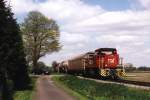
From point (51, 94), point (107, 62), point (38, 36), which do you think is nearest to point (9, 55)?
point (51, 94)

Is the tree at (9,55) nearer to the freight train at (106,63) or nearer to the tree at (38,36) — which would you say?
the freight train at (106,63)

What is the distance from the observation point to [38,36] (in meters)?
123

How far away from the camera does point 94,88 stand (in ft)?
131

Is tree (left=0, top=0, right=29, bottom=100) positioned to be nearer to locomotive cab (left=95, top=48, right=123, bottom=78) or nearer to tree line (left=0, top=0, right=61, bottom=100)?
tree line (left=0, top=0, right=61, bottom=100)

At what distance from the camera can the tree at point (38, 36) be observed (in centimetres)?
12112

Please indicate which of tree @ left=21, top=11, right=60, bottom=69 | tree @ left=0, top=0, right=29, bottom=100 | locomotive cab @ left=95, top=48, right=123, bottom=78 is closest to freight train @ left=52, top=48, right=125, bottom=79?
locomotive cab @ left=95, top=48, right=123, bottom=78

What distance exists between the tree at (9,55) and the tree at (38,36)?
249ft

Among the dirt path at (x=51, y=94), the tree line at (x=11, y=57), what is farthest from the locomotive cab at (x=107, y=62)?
the dirt path at (x=51, y=94)

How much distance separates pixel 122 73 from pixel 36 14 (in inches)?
2713

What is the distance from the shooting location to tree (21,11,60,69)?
121m

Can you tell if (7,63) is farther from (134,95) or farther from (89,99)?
(134,95)

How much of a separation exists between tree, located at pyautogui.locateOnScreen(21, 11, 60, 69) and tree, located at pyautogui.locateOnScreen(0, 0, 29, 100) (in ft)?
249

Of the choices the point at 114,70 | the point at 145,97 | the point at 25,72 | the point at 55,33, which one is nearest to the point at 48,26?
the point at 55,33

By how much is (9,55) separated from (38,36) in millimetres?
87600
